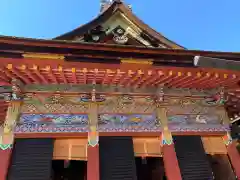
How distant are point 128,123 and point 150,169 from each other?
3295 millimetres

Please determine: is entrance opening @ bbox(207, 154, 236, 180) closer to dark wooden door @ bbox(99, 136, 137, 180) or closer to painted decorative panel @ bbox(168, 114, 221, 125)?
painted decorative panel @ bbox(168, 114, 221, 125)

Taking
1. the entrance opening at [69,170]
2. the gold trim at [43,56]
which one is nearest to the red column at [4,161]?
the gold trim at [43,56]

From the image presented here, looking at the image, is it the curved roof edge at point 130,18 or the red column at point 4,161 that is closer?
the red column at point 4,161

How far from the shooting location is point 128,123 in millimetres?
4977

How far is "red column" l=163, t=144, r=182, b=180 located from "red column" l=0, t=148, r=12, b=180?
3.22m

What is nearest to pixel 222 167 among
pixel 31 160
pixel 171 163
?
pixel 171 163

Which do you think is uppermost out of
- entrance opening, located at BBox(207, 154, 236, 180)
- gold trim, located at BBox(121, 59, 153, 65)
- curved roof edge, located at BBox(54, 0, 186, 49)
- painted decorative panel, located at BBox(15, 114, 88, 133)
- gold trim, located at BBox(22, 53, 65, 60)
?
curved roof edge, located at BBox(54, 0, 186, 49)

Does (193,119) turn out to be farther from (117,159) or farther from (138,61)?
(138,61)

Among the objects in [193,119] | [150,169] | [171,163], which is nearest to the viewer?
[171,163]

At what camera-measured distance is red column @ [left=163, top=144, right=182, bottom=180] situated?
461 cm

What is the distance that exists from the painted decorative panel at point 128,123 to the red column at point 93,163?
470mm

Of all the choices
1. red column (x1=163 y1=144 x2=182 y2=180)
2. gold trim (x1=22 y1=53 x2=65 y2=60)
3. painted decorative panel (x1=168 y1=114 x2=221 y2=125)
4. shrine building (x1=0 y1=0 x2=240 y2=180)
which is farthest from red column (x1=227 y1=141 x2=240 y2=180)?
gold trim (x1=22 y1=53 x2=65 y2=60)

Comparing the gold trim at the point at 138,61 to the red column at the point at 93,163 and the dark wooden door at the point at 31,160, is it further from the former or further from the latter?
the dark wooden door at the point at 31,160

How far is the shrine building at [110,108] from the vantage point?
412cm
